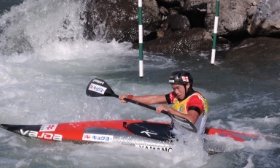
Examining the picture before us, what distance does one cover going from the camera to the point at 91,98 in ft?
26.6

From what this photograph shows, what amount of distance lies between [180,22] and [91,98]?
3708mm

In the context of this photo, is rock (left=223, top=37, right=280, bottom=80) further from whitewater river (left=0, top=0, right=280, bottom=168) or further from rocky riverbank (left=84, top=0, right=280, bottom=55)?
rocky riverbank (left=84, top=0, right=280, bottom=55)

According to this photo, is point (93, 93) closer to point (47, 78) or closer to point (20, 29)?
point (47, 78)

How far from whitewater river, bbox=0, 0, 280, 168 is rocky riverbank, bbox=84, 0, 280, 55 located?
1.06ft

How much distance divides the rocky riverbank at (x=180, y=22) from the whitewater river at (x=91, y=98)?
324 millimetres

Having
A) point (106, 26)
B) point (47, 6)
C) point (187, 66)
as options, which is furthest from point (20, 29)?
point (187, 66)

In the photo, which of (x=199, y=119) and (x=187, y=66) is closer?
(x=199, y=119)

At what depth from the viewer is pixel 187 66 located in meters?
9.81

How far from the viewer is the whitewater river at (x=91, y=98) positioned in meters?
5.95

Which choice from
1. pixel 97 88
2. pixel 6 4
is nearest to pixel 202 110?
Result: pixel 97 88

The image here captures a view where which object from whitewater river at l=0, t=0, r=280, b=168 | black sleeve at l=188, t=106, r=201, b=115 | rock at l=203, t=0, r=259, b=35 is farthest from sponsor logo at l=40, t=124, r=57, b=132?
rock at l=203, t=0, r=259, b=35

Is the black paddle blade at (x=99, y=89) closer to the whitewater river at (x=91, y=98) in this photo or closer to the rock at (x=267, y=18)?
the whitewater river at (x=91, y=98)

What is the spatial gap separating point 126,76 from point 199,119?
385 centimetres

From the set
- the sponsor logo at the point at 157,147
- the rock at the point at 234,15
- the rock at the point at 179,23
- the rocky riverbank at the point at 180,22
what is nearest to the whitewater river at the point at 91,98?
the sponsor logo at the point at 157,147
